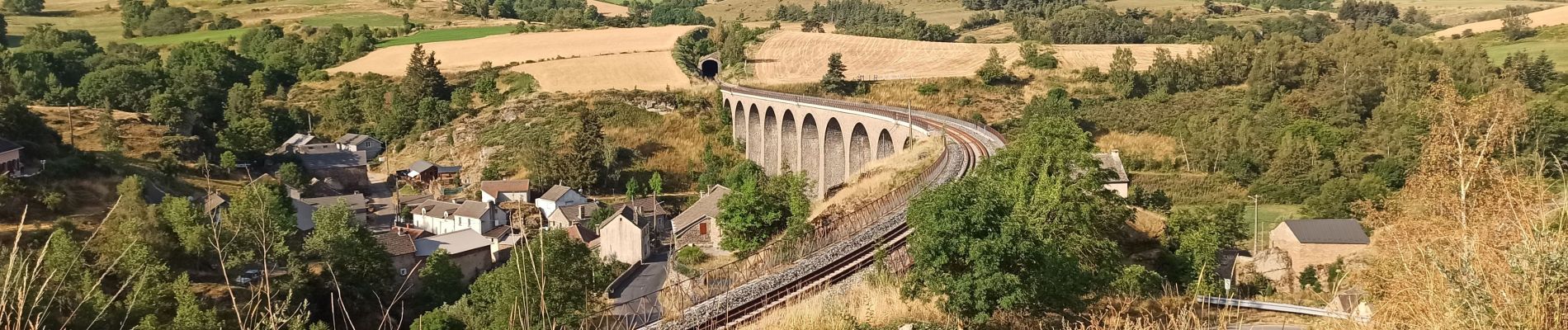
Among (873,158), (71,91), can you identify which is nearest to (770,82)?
(873,158)

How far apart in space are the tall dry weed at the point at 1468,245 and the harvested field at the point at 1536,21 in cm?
6868

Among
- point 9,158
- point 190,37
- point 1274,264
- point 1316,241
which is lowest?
point 1274,264

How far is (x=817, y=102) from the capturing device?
Answer: 155 feet

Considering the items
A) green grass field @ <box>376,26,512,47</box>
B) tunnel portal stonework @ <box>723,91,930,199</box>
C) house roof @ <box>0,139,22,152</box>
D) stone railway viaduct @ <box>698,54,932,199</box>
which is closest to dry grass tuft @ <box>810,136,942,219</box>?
stone railway viaduct @ <box>698,54,932,199</box>

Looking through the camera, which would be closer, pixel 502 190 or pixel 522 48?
pixel 502 190

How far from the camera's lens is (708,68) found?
7875 centimetres

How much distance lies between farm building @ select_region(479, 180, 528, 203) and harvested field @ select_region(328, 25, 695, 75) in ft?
90.3

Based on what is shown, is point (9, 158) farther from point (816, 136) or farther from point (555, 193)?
point (816, 136)

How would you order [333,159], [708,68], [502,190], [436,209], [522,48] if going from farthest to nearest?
[522,48]
[708,68]
[333,159]
[502,190]
[436,209]

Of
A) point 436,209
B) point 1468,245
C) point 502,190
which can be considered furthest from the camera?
point 502,190

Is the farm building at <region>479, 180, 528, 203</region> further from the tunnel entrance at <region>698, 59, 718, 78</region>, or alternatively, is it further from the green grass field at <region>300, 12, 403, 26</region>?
the green grass field at <region>300, 12, 403, 26</region>

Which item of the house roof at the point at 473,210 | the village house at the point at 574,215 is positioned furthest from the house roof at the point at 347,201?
the village house at the point at 574,215

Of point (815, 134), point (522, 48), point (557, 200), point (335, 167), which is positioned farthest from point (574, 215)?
point (522, 48)

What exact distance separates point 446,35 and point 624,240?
67.6m
